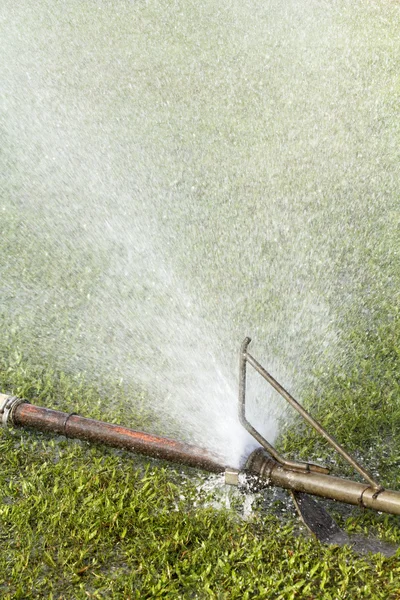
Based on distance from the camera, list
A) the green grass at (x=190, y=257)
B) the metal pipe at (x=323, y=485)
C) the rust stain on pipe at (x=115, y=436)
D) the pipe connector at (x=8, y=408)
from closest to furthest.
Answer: the metal pipe at (x=323, y=485) < the green grass at (x=190, y=257) < the rust stain on pipe at (x=115, y=436) < the pipe connector at (x=8, y=408)

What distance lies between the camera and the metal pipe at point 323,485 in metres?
2.99

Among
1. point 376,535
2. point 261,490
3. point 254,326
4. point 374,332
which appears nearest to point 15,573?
point 261,490

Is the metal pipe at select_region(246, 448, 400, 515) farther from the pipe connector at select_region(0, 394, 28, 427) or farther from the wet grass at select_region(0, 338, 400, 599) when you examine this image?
the pipe connector at select_region(0, 394, 28, 427)

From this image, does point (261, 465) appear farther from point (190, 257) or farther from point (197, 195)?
point (197, 195)

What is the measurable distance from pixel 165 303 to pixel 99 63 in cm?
554

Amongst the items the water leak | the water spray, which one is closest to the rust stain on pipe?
the water spray

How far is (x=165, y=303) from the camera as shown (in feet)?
16.4

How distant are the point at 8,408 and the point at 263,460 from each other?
50.0 inches

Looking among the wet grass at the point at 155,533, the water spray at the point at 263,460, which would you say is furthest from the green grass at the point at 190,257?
the water spray at the point at 263,460

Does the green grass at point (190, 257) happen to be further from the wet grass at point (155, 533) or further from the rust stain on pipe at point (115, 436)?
the rust stain on pipe at point (115, 436)

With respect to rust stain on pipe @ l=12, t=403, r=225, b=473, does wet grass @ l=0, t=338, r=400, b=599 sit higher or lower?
lower

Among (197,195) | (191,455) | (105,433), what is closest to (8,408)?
(105,433)

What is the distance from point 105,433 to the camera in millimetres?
3561

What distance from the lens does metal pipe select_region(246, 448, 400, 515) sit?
2.99 meters
